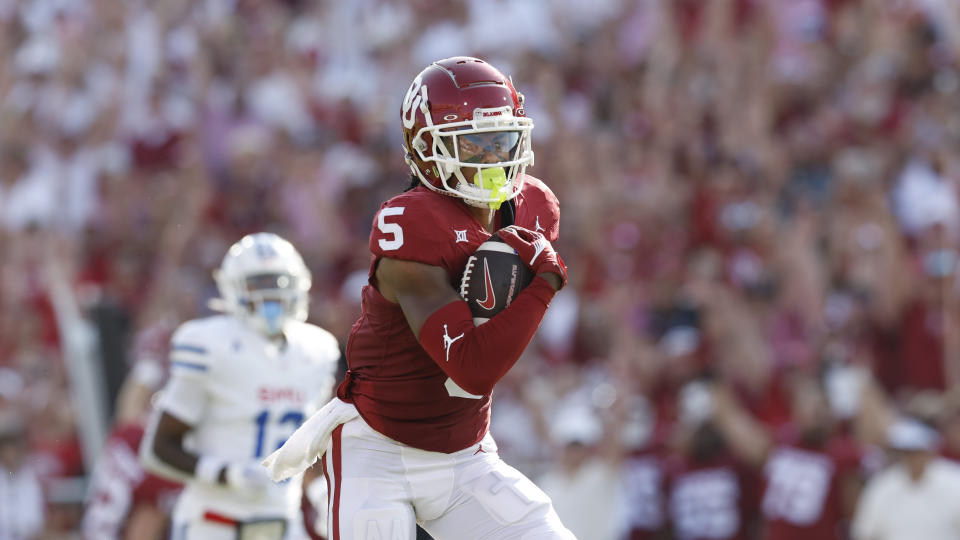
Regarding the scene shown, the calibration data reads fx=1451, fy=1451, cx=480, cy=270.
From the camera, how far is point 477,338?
144 inches

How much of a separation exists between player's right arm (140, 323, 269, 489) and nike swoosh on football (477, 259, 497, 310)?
1.97 meters

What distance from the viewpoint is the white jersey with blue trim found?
559cm

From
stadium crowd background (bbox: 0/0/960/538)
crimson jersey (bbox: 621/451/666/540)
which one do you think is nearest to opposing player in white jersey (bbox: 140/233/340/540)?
stadium crowd background (bbox: 0/0/960/538)

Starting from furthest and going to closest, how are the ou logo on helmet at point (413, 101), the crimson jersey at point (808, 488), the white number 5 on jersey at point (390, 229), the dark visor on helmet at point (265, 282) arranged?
the crimson jersey at point (808, 488) < the dark visor on helmet at point (265, 282) < the ou logo on helmet at point (413, 101) < the white number 5 on jersey at point (390, 229)

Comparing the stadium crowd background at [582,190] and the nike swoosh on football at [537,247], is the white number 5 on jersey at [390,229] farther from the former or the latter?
the stadium crowd background at [582,190]

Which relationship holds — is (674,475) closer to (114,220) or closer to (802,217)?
(802,217)

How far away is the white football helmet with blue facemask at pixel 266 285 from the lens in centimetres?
569

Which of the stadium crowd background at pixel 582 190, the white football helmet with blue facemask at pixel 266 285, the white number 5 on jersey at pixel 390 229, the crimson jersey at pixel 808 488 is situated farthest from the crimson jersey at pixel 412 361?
the stadium crowd background at pixel 582 190

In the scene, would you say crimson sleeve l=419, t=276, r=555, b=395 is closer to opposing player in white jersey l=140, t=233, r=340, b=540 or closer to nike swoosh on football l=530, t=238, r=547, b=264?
nike swoosh on football l=530, t=238, r=547, b=264

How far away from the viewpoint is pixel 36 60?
1270cm

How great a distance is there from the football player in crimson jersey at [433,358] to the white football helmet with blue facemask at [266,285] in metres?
1.63

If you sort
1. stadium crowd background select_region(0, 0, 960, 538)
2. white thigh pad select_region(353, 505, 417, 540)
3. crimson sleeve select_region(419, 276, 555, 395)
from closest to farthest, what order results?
crimson sleeve select_region(419, 276, 555, 395)
white thigh pad select_region(353, 505, 417, 540)
stadium crowd background select_region(0, 0, 960, 538)

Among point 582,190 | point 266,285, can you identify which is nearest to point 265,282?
point 266,285

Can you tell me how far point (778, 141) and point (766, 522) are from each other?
2.69 meters
